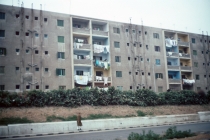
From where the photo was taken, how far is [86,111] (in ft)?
89.8

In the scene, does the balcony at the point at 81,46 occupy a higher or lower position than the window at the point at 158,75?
higher

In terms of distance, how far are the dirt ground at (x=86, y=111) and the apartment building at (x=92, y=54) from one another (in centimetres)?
757

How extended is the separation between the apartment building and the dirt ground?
7.57m

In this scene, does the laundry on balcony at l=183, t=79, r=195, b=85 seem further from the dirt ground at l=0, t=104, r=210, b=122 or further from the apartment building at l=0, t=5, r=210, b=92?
the dirt ground at l=0, t=104, r=210, b=122

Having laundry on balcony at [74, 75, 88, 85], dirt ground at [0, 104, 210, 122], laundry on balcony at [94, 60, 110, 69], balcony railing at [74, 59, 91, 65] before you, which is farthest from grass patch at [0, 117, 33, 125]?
laundry on balcony at [94, 60, 110, 69]

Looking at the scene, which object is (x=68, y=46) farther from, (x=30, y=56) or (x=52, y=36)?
(x=30, y=56)

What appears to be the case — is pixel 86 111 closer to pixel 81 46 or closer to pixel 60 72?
pixel 60 72

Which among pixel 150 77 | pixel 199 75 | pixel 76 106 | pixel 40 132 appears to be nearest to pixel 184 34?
pixel 199 75

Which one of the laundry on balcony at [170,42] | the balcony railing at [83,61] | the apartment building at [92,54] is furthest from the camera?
the laundry on balcony at [170,42]

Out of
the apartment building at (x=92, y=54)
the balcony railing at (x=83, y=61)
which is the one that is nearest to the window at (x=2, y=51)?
the apartment building at (x=92, y=54)

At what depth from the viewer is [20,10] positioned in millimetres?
32906

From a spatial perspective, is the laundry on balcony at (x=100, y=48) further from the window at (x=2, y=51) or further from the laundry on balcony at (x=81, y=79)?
the window at (x=2, y=51)

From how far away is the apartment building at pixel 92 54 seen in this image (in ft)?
105

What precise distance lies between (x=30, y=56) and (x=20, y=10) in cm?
736
